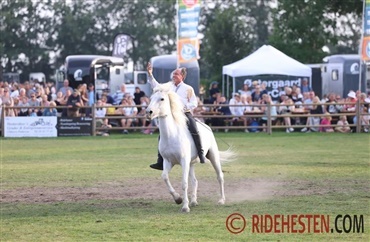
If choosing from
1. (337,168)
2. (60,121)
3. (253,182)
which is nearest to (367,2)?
(60,121)

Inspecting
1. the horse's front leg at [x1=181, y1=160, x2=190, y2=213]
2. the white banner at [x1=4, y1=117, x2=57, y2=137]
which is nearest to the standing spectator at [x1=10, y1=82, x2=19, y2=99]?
the white banner at [x1=4, y1=117, x2=57, y2=137]

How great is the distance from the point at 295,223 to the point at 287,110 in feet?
74.0

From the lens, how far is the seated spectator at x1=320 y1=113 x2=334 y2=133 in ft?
108

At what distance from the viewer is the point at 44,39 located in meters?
79.4

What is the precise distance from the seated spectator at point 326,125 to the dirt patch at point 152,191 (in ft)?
54.0

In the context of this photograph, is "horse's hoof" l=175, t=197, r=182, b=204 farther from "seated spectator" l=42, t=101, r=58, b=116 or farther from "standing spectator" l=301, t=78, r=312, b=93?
"standing spectator" l=301, t=78, r=312, b=93

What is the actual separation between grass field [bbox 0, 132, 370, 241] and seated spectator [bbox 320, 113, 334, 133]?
642 cm

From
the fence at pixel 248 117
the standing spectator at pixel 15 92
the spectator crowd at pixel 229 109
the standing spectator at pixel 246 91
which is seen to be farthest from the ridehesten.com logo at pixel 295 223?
the standing spectator at pixel 246 91

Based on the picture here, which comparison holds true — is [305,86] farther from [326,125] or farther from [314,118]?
[326,125]

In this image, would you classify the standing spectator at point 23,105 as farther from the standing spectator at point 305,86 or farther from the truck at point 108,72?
the standing spectator at point 305,86

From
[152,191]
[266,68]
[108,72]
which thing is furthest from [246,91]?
[152,191]

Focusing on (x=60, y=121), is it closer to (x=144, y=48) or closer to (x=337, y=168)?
(x=337, y=168)

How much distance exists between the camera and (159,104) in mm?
12805

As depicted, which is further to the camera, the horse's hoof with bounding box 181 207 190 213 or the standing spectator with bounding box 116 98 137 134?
the standing spectator with bounding box 116 98 137 134
